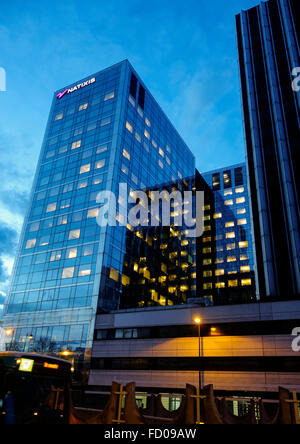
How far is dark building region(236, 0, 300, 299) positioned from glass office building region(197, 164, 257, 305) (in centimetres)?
5555

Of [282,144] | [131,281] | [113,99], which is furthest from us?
[113,99]

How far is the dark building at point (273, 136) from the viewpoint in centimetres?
4525

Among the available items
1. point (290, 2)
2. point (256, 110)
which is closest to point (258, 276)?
point (256, 110)

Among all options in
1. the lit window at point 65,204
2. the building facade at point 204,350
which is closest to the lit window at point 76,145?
the lit window at point 65,204

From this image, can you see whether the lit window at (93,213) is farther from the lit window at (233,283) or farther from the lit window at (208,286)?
the lit window at (233,283)

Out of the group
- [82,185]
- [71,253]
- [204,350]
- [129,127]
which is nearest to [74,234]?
[71,253]

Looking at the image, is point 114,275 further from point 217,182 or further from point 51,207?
point 217,182

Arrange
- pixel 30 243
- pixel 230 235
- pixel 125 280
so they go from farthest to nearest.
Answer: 1. pixel 230 235
2. pixel 30 243
3. pixel 125 280

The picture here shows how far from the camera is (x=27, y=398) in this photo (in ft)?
40.5

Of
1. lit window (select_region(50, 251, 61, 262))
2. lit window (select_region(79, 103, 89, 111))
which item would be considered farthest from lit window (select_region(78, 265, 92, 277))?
lit window (select_region(79, 103, 89, 111))

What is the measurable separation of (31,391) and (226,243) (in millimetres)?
106574

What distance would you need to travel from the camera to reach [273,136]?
54.5 meters
